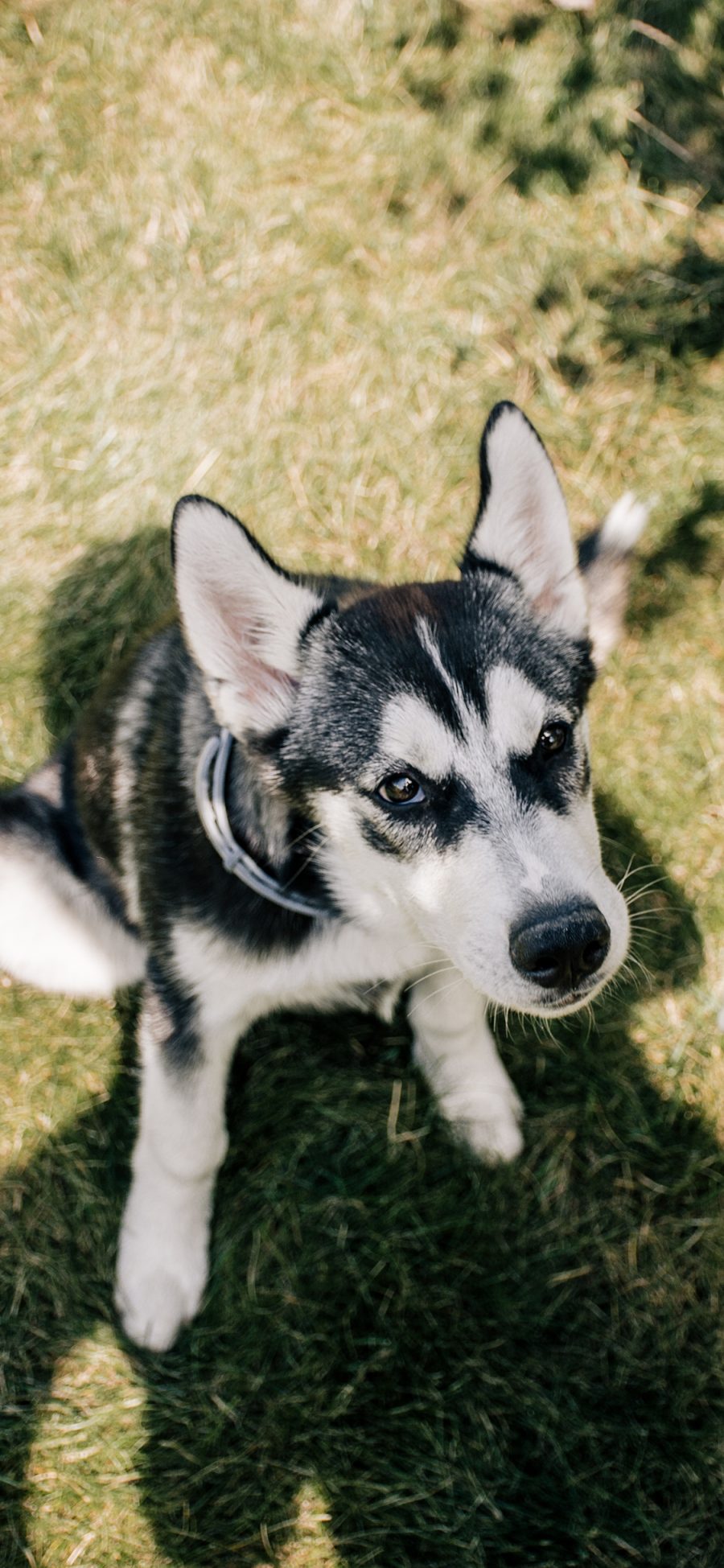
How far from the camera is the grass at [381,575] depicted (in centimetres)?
323

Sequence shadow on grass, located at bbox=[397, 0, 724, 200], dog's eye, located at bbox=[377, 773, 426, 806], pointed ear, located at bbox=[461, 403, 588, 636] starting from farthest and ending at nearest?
shadow on grass, located at bbox=[397, 0, 724, 200], pointed ear, located at bbox=[461, 403, 588, 636], dog's eye, located at bbox=[377, 773, 426, 806]

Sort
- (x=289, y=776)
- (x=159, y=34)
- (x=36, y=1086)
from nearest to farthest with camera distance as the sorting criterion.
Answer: (x=289, y=776) < (x=36, y=1086) < (x=159, y=34)

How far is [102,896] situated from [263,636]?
129 centimetres

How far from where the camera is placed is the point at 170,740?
303 cm

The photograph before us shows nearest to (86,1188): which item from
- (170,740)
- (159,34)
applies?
(170,740)

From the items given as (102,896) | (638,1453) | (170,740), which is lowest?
(638,1453)

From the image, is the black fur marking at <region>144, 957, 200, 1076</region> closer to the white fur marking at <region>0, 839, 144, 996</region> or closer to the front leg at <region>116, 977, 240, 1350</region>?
the front leg at <region>116, 977, 240, 1350</region>

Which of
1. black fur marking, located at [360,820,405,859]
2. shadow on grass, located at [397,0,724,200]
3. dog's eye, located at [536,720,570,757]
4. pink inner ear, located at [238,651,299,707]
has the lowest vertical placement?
black fur marking, located at [360,820,405,859]

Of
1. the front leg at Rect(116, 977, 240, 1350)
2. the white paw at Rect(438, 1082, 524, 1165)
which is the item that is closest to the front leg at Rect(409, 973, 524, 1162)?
the white paw at Rect(438, 1082, 524, 1165)

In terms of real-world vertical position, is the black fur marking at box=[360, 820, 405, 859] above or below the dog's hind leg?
above

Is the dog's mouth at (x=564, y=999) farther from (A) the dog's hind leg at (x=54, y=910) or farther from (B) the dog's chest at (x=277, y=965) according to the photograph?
(A) the dog's hind leg at (x=54, y=910)

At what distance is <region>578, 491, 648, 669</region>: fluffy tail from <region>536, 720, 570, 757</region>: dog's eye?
0.96 m

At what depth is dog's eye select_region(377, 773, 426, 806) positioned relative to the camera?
8.11ft

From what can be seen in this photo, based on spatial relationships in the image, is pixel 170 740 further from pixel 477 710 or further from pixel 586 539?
pixel 586 539
